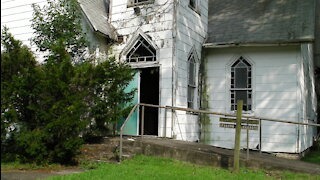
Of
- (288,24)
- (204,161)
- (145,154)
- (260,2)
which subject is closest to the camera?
(204,161)

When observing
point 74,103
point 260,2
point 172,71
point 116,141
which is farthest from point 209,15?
point 74,103

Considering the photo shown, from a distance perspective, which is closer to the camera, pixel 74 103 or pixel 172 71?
pixel 74 103

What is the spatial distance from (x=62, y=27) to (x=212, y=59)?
587 cm

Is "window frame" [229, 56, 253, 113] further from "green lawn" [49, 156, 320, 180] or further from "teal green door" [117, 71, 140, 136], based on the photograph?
"green lawn" [49, 156, 320, 180]

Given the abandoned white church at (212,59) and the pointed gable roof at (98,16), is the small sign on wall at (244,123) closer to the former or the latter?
the abandoned white church at (212,59)

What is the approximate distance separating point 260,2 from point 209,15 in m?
2.27

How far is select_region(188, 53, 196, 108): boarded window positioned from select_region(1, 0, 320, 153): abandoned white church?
1.5 inches

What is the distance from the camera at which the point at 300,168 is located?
8.66m

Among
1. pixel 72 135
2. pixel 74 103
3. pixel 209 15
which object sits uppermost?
pixel 209 15

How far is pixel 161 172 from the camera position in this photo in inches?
307

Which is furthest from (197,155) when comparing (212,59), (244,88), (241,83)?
(212,59)

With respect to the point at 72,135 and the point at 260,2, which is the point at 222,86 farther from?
the point at 72,135

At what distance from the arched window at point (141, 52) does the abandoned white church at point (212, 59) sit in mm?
35

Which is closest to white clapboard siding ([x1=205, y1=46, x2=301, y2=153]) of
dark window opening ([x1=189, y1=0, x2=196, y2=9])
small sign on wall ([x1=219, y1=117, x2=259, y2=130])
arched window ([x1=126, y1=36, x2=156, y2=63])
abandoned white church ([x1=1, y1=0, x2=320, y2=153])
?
abandoned white church ([x1=1, y1=0, x2=320, y2=153])
